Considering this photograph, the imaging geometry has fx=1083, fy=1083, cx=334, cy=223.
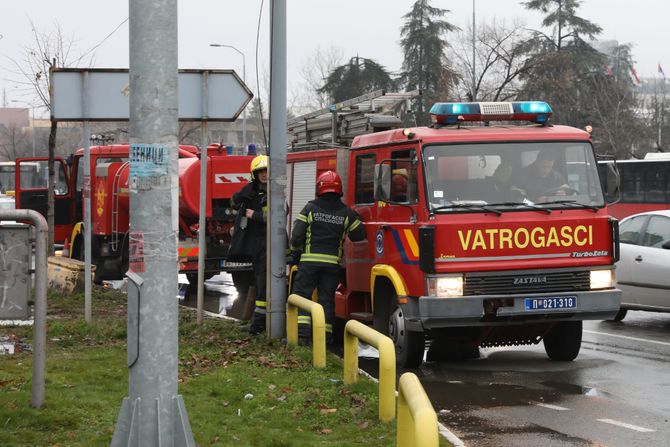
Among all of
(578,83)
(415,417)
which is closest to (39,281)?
(415,417)

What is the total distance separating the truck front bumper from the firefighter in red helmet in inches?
49.2

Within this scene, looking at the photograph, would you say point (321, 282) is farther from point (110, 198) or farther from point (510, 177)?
point (110, 198)

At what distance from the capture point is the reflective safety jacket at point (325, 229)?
1098 cm

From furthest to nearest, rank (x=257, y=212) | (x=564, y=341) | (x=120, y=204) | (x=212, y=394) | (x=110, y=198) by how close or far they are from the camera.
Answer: (x=110, y=198), (x=120, y=204), (x=257, y=212), (x=564, y=341), (x=212, y=394)

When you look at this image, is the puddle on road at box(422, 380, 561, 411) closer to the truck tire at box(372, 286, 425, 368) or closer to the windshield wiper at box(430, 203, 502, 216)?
the truck tire at box(372, 286, 425, 368)

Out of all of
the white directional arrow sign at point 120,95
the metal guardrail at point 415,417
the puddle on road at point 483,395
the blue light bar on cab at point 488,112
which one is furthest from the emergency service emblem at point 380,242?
the metal guardrail at point 415,417

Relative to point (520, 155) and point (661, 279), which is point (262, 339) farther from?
point (661, 279)

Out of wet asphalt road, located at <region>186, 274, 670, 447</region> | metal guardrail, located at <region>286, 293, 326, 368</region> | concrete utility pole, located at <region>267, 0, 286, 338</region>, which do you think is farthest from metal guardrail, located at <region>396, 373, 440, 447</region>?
concrete utility pole, located at <region>267, 0, 286, 338</region>

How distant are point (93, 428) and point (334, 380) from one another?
7.67ft

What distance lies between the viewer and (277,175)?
36.2 ft

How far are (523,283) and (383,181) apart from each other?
1.75 metres

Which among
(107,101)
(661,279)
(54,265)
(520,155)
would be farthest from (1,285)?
(54,265)

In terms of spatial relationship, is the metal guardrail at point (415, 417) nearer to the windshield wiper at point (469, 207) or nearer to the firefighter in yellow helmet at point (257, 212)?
the windshield wiper at point (469, 207)

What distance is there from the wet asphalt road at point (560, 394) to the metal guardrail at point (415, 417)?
52.9 inches
